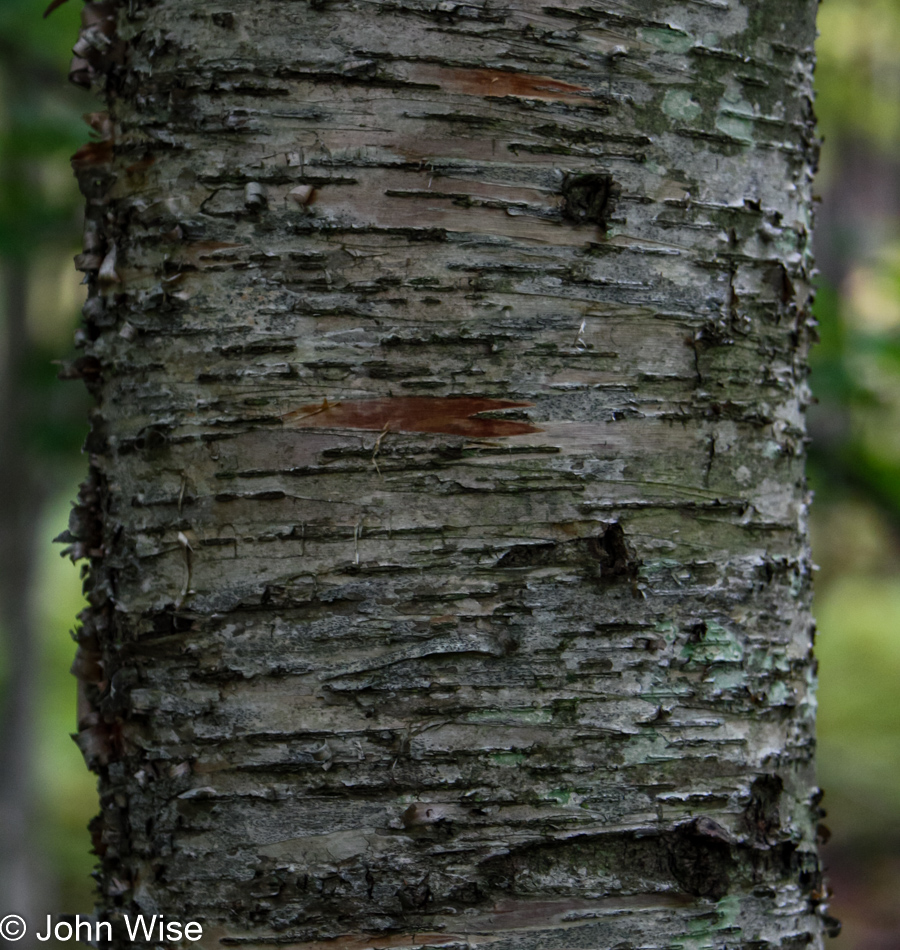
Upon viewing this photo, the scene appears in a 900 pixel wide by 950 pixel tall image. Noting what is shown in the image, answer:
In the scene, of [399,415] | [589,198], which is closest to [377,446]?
[399,415]

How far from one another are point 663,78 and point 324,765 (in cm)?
87

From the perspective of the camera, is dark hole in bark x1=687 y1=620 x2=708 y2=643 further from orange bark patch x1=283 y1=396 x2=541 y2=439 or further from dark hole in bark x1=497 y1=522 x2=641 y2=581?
orange bark patch x1=283 y1=396 x2=541 y2=439

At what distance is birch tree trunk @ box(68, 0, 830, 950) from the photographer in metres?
1.00

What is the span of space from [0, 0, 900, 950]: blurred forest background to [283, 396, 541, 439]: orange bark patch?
2.73 feet

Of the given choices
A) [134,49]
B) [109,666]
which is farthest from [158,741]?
[134,49]

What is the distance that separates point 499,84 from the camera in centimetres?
103

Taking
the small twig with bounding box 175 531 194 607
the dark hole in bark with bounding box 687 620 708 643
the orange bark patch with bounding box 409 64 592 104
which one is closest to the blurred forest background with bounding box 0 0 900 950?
the dark hole in bark with bounding box 687 620 708 643

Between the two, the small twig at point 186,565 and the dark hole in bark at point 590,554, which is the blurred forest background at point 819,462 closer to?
the dark hole in bark at point 590,554

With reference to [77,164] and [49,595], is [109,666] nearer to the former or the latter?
[77,164]

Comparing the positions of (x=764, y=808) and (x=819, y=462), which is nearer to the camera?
(x=764, y=808)

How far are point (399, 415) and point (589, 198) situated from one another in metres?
0.33

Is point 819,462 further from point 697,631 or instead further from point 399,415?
point 399,415

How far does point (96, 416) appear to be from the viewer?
1.14 metres

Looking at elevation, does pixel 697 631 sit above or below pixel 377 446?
below
